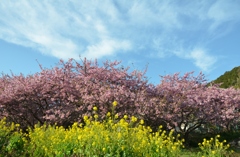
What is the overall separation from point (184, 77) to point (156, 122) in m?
4.33

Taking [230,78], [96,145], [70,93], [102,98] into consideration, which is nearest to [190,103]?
[102,98]

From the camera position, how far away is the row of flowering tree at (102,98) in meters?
15.7

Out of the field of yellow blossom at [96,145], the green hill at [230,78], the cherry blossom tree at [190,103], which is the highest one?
the green hill at [230,78]

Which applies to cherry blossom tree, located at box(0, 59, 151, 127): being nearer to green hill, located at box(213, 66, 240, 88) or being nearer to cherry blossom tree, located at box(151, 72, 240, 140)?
cherry blossom tree, located at box(151, 72, 240, 140)

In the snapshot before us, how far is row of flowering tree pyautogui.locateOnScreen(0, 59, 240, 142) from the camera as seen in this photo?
51.4ft

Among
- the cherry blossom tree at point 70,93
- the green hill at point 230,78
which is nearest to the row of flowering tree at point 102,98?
the cherry blossom tree at point 70,93

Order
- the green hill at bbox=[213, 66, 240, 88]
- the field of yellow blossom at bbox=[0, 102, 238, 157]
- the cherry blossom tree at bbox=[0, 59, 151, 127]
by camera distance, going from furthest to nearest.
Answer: the green hill at bbox=[213, 66, 240, 88], the cherry blossom tree at bbox=[0, 59, 151, 127], the field of yellow blossom at bbox=[0, 102, 238, 157]

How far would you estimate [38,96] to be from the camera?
1697 centimetres

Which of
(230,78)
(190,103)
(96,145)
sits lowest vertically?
(96,145)

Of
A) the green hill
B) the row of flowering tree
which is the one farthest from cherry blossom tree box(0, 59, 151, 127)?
the green hill

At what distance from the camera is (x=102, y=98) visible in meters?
15.1

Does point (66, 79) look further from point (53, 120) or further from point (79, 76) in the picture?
point (53, 120)

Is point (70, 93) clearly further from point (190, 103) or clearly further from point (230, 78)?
point (230, 78)

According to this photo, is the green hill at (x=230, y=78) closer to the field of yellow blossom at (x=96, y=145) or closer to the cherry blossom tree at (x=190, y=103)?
the cherry blossom tree at (x=190, y=103)
